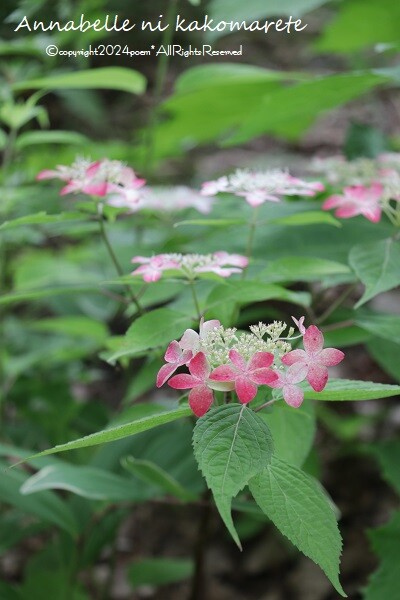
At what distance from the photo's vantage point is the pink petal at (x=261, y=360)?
51cm

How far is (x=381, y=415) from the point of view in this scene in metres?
1.79

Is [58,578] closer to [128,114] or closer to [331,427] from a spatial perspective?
[331,427]

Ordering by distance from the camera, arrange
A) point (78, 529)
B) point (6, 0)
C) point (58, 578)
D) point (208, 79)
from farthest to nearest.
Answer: point (6, 0) → point (208, 79) → point (58, 578) → point (78, 529)

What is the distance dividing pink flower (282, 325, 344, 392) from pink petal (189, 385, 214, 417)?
67 mm

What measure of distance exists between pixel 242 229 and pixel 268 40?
313 cm

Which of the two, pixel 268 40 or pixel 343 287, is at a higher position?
pixel 268 40

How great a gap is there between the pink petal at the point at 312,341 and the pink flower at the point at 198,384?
0.27 ft

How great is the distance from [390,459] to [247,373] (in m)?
0.69

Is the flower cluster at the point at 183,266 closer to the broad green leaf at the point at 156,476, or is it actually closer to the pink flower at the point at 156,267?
the pink flower at the point at 156,267

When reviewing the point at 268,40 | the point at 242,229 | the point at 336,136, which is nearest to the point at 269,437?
the point at 242,229

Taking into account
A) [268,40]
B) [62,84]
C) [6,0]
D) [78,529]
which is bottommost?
[78,529]

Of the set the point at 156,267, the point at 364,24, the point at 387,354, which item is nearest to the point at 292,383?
the point at 156,267

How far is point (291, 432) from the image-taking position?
2.47 feet

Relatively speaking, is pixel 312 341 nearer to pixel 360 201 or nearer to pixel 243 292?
pixel 243 292
